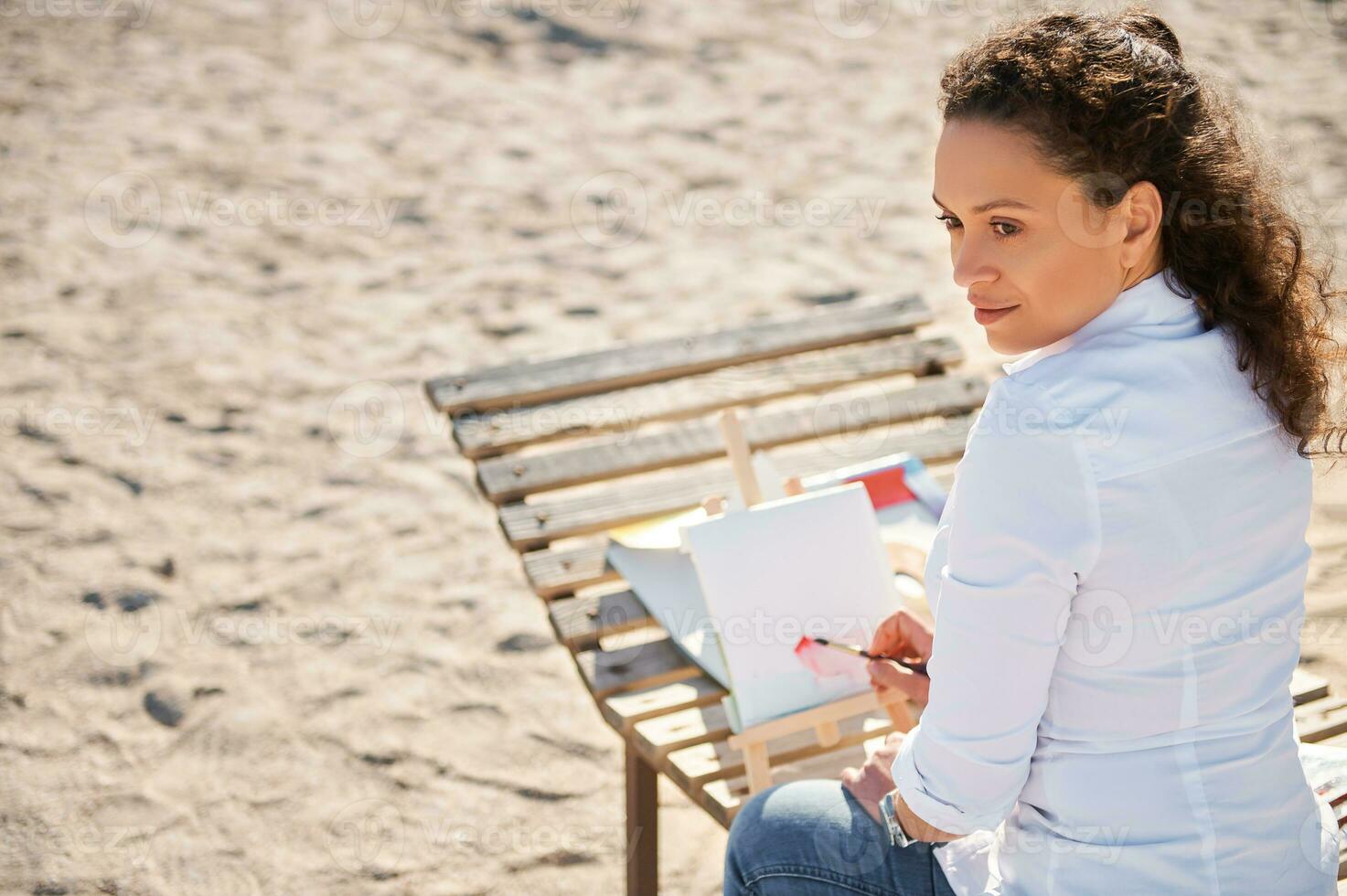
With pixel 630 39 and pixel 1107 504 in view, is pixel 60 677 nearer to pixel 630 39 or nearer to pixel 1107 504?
pixel 1107 504

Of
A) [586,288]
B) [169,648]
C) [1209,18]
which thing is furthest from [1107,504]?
[1209,18]


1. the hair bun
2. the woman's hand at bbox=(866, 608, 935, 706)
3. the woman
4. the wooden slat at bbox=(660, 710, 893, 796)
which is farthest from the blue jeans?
the hair bun

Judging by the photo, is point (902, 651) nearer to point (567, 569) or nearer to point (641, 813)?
point (641, 813)

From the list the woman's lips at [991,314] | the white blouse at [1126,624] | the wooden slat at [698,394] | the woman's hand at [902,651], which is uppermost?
the woman's lips at [991,314]

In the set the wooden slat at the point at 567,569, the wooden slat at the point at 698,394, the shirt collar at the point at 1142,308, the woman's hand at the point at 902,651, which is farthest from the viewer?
the wooden slat at the point at 698,394

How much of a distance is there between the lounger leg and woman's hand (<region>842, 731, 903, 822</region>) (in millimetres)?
667

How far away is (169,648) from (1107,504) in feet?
8.47

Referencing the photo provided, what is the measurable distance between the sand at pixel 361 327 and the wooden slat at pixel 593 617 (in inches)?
26.3

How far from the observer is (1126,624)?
122cm

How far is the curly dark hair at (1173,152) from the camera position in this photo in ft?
4.05

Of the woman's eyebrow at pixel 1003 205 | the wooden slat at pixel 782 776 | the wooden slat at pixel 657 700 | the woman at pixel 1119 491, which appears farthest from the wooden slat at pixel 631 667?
the woman's eyebrow at pixel 1003 205

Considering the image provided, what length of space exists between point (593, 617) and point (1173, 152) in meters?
1.33

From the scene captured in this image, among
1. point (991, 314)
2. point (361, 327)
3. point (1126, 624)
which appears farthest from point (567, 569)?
point (361, 327)

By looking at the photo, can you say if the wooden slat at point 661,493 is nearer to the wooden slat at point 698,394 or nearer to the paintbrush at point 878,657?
the wooden slat at point 698,394
